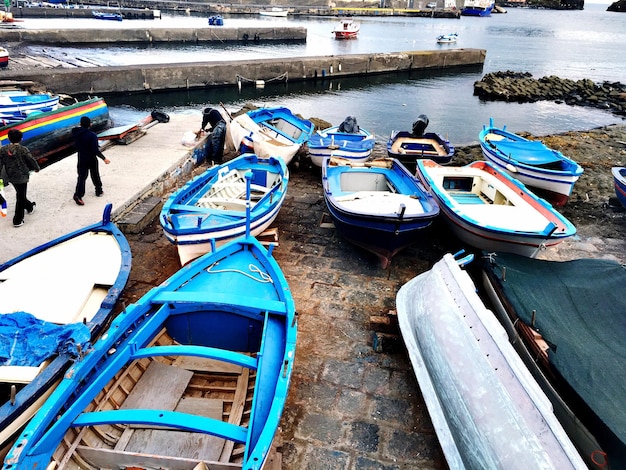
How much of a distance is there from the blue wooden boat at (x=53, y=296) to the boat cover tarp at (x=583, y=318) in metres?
4.60

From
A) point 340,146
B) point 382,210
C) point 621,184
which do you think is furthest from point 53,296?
point 621,184

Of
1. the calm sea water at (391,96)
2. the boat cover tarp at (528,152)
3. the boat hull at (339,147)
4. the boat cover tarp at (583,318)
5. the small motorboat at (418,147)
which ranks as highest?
the boat cover tarp at (583,318)

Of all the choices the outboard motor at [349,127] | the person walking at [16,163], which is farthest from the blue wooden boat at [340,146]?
the person walking at [16,163]

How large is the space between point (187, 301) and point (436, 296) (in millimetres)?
2878

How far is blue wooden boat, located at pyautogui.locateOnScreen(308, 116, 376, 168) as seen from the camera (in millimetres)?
11000

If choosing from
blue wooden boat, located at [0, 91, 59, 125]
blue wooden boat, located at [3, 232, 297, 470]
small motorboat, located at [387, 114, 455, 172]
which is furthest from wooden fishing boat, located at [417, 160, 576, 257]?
blue wooden boat, located at [0, 91, 59, 125]

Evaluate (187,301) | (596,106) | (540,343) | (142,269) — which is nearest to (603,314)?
(540,343)

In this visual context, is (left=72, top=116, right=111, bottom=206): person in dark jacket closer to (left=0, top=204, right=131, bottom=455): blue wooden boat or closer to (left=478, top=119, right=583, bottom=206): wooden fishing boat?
(left=0, top=204, right=131, bottom=455): blue wooden boat

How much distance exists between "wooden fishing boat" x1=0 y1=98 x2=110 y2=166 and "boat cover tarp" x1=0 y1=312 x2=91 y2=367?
946 cm

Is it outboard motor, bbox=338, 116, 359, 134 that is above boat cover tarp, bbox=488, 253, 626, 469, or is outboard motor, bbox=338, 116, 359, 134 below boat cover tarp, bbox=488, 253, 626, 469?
below

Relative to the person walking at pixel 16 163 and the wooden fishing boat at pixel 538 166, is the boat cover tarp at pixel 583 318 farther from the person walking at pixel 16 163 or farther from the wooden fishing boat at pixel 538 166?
the person walking at pixel 16 163

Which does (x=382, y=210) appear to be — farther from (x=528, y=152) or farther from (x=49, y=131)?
(x=49, y=131)

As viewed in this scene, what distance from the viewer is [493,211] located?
24.6 feet

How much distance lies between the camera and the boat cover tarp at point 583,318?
3.80 m
